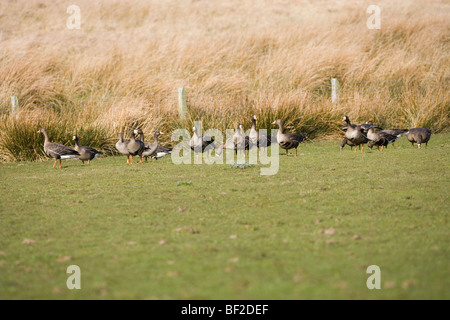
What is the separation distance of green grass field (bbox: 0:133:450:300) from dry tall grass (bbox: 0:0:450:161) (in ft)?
18.6

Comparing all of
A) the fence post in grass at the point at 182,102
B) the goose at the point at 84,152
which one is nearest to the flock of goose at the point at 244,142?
the goose at the point at 84,152

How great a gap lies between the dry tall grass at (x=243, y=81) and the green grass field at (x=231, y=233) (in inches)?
223

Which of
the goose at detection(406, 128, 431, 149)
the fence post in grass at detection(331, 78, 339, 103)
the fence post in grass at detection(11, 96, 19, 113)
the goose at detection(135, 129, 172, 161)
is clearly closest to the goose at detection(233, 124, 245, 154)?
the goose at detection(135, 129, 172, 161)

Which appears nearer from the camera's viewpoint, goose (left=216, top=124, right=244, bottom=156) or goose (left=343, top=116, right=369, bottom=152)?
goose (left=343, top=116, right=369, bottom=152)

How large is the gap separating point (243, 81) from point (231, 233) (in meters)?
14.1

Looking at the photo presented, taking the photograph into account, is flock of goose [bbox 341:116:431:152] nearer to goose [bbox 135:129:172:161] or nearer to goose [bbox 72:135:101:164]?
goose [bbox 135:129:172:161]

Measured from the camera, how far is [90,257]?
608 centimetres

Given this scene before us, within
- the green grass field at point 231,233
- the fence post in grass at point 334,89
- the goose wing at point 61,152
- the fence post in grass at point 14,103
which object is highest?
the fence post in grass at point 334,89

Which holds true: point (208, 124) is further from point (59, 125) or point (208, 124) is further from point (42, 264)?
point (42, 264)

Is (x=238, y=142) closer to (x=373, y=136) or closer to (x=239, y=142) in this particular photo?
(x=239, y=142)

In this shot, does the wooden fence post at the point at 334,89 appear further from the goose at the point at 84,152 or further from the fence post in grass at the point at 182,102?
the goose at the point at 84,152

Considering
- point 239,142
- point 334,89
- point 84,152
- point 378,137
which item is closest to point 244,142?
point 239,142

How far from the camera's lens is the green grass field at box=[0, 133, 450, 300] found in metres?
5.11

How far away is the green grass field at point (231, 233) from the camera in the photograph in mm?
5109
